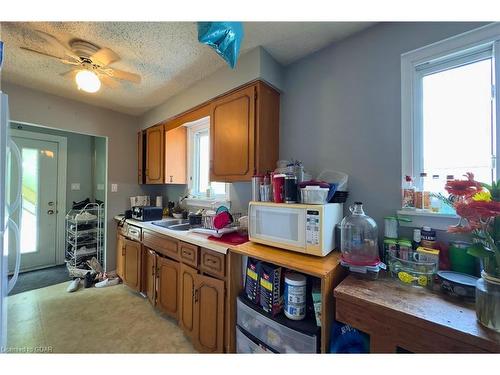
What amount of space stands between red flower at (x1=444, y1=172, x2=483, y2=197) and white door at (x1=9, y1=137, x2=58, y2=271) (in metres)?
4.34

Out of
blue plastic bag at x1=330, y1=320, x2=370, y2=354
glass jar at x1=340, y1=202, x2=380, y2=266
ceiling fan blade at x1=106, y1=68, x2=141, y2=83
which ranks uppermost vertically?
ceiling fan blade at x1=106, y1=68, x2=141, y2=83

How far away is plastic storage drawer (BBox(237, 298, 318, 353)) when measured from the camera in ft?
3.11

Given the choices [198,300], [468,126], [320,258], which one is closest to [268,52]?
[468,126]

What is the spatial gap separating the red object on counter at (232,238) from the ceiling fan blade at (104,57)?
1534mm

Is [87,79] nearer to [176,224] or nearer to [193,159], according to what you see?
[193,159]

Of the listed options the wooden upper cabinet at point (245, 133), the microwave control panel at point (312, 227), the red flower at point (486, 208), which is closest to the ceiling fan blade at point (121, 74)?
the wooden upper cabinet at point (245, 133)

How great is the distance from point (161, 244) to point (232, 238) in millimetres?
796

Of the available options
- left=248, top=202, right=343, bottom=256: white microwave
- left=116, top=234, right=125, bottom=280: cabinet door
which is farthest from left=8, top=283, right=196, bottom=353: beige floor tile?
left=248, top=202, right=343, bottom=256: white microwave

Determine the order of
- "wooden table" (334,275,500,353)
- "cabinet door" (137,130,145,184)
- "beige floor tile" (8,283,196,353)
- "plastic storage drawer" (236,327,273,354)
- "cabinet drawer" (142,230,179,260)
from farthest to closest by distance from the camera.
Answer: "cabinet door" (137,130,145,184) < "cabinet drawer" (142,230,179,260) < "beige floor tile" (8,283,196,353) < "plastic storage drawer" (236,327,273,354) < "wooden table" (334,275,500,353)

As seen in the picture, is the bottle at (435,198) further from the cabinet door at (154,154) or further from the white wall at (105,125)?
the white wall at (105,125)

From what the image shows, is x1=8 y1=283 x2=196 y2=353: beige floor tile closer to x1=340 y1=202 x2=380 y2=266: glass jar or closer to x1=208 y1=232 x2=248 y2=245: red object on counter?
x1=208 y1=232 x2=248 y2=245: red object on counter

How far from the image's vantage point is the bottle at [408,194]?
113 centimetres

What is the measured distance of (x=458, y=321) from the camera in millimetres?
662
